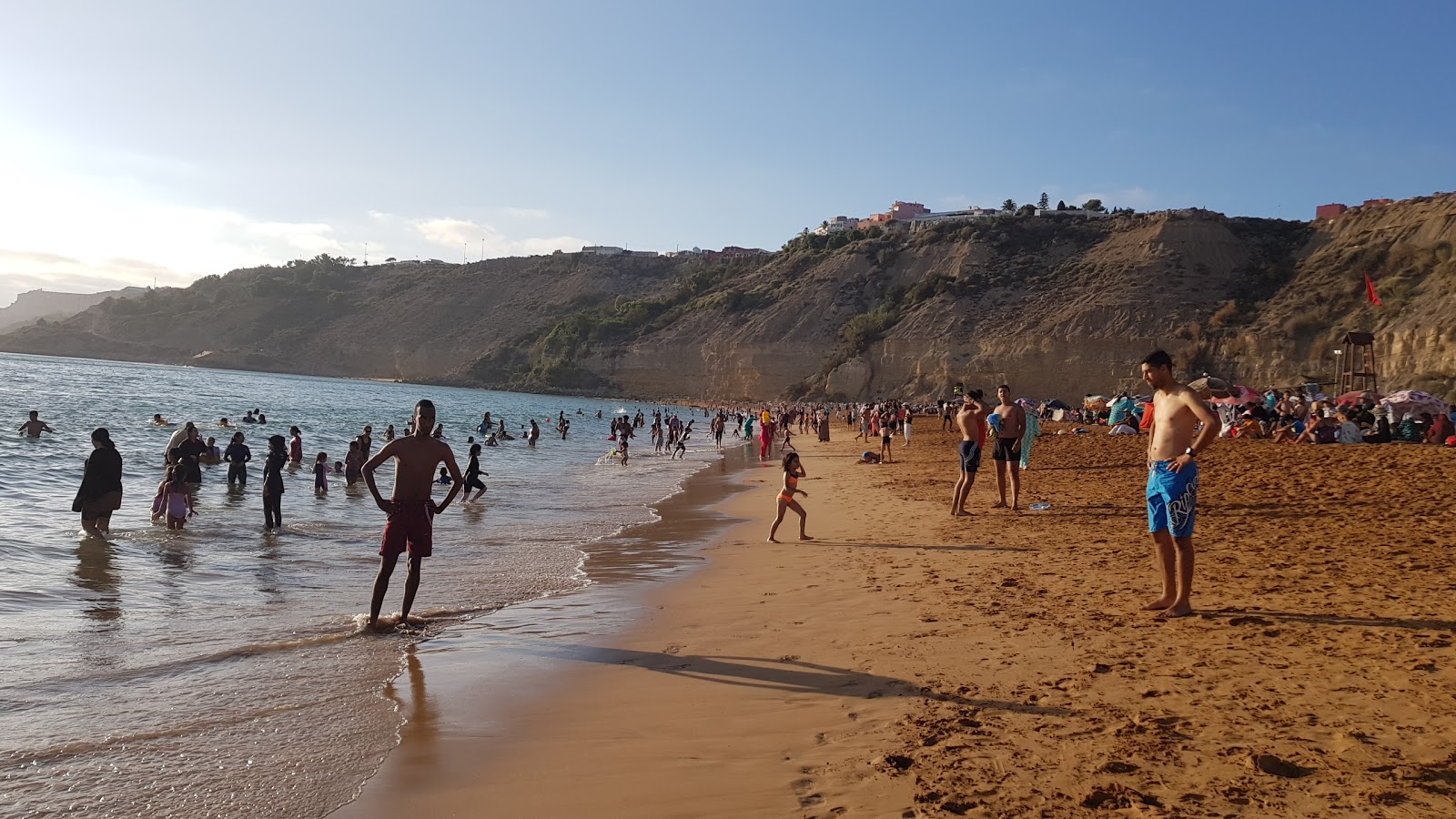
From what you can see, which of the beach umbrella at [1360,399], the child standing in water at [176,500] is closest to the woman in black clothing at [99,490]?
the child standing in water at [176,500]

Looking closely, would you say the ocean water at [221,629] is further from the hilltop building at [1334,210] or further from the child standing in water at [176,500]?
the hilltop building at [1334,210]

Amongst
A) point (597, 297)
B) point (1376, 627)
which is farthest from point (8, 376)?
point (1376, 627)

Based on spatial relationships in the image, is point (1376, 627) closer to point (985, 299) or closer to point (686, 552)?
point (686, 552)

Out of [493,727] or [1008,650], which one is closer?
[493,727]

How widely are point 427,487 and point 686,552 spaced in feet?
13.6

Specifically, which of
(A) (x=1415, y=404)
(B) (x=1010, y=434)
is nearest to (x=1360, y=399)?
(A) (x=1415, y=404)

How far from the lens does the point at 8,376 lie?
58.1 metres

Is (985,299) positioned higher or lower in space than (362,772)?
higher

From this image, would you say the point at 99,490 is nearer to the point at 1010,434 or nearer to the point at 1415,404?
the point at 1010,434

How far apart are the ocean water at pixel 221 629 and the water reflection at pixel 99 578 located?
3cm

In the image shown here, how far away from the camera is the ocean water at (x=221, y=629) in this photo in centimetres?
370

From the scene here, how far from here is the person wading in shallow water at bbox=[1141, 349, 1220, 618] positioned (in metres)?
5.54

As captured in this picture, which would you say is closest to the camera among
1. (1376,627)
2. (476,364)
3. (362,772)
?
(362,772)

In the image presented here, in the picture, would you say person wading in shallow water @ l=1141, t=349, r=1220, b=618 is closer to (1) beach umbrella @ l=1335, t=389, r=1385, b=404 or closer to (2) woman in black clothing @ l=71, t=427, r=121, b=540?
(2) woman in black clothing @ l=71, t=427, r=121, b=540
